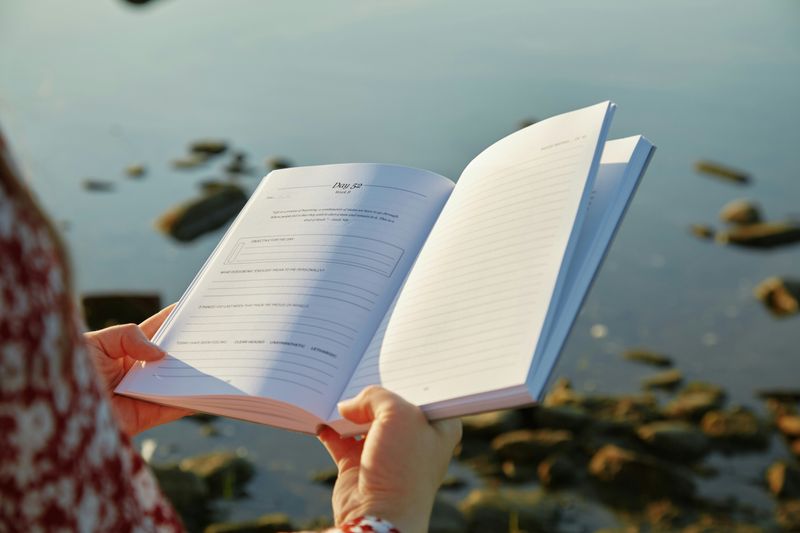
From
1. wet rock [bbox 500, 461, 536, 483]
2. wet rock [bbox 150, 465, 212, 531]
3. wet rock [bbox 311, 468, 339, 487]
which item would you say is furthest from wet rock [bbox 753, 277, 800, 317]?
wet rock [bbox 150, 465, 212, 531]

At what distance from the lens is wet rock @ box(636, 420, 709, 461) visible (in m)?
2.90

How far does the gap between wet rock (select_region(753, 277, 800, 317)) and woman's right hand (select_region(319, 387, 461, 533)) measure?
2.63 metres

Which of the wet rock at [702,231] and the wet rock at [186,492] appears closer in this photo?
the wet rock at [186,492]

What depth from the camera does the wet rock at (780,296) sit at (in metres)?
3.40

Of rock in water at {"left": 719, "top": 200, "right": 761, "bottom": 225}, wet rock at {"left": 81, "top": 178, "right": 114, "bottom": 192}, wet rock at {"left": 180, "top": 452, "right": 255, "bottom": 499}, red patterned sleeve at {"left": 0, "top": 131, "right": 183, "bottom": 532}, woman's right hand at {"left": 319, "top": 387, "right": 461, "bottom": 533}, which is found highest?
red patterned sleeve at {"left": 0, "top": 131, "right": 183, "bottom": 532}

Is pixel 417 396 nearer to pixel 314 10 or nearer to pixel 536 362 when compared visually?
pixel 536 362

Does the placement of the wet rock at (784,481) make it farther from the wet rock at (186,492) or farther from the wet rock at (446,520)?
the wet rock at (186,492)

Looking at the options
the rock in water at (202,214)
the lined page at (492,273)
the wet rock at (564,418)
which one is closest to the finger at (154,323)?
the lined page at (492,273)

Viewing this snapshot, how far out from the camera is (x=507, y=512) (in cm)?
264

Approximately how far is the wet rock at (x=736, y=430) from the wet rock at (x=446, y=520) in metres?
0.80

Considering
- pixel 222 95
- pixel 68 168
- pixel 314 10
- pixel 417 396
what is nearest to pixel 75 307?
pixel 417 396

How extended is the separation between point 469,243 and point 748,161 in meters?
3.19

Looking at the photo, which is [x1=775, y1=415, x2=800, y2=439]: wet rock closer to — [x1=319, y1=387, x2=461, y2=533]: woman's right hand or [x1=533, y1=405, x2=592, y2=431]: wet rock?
[x1=533, y1=405, x2=592, y2=431]: wet rock

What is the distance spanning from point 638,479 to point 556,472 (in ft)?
0.70
